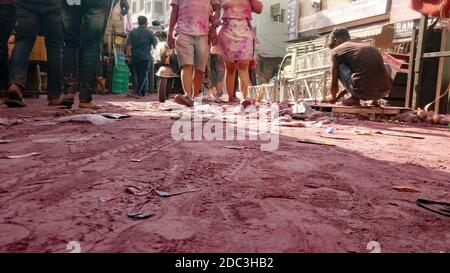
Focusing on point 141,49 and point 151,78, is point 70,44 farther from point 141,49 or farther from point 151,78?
point 151,78

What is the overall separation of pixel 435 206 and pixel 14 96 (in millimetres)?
4010

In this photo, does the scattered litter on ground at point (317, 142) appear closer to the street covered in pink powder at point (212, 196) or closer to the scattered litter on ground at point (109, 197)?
the street covered in pink powder at point (212, 196)

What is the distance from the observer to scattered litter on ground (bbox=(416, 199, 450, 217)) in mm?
1266

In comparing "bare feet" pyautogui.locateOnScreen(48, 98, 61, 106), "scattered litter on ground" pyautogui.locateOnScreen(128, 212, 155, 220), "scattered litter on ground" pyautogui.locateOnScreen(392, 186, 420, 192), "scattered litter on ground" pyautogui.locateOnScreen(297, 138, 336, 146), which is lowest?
"scattered litter on ground" pyautogui.locateOnScreen(392, 186, 420, 192)

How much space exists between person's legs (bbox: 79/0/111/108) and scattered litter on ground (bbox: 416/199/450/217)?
3.63 metres

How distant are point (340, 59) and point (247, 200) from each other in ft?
14.8

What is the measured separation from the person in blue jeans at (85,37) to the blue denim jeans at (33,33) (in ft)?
0.45

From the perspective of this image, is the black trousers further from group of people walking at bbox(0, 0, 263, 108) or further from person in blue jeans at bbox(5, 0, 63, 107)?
person in blue jeans at bbox(5, 0, 63, 107)

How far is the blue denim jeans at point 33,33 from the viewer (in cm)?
387

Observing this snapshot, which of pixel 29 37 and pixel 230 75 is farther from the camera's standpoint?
pixel 230 75

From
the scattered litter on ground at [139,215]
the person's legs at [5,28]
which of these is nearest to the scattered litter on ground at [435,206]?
the scattered litter on ground at [139,215]

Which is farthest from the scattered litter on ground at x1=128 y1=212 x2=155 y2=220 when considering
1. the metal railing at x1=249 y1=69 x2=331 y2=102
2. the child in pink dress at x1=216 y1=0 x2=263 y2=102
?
the metal railing at x1=249 y1=69 x2=331 y2=102

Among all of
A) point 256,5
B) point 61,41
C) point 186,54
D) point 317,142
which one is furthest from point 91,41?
point 317,142

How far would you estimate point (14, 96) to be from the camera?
3924 mm
